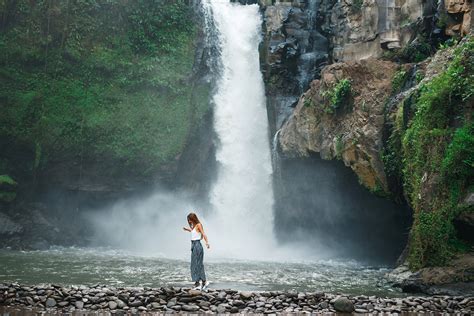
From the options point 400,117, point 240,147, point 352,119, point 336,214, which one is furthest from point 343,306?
point 240,147

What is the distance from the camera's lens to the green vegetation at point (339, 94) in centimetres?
2003

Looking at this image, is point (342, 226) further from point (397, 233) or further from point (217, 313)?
point (217, 313)

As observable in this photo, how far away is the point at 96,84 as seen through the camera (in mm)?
29625

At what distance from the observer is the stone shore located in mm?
9156

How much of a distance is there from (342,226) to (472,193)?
11941 mm

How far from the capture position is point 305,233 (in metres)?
25.9

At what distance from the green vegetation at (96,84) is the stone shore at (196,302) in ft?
61.1

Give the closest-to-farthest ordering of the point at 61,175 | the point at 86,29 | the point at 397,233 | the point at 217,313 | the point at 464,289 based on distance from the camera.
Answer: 1. the point at 217,313
2. the point at 464,289
3. the point at 397,233
4. the point at 61,175
5. the point at 86,29

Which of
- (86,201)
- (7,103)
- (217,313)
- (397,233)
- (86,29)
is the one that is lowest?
(217,313)

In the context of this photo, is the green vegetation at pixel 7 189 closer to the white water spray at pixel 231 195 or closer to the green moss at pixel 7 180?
the green moss at pixel 7 180

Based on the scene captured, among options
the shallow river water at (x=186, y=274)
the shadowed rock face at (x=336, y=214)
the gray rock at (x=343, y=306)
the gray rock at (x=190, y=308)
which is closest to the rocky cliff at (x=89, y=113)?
the shadowed rock face at (x=336, y=214)

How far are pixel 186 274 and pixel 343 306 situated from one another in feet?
22.6

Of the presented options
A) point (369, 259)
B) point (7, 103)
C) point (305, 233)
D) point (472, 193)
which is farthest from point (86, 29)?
point (472, 193)

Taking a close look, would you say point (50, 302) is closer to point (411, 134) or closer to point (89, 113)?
point (411, 134)
